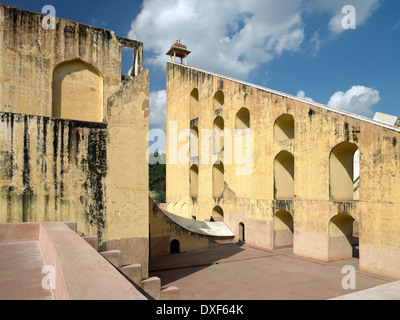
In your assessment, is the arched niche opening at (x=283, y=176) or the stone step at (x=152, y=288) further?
the arched niche opening at (x=283, y=176)

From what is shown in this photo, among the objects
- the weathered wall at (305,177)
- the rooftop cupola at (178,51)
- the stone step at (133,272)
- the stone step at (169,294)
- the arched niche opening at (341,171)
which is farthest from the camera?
the rooftop cupola at (178,51)

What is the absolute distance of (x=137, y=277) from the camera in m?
5.27

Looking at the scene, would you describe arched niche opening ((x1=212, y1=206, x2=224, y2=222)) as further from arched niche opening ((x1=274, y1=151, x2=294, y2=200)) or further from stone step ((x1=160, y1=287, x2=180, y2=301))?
stone step ((x1=160, y1=287, x2=180, y2=301))

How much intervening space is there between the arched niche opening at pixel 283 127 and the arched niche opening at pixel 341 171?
113 inches

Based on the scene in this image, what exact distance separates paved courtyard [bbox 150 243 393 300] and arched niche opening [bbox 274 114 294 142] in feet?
16.1

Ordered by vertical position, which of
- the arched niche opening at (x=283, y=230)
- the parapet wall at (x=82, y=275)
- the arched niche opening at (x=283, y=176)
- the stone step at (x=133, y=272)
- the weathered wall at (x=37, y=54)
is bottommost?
the arched niche opening at (x=283, y=230)

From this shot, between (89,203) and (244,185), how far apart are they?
9779 millimetres

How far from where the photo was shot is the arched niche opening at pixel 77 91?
9734 mm

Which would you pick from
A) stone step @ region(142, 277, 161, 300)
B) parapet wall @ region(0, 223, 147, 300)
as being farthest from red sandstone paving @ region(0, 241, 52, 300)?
stone step @ region(142, 277, 161, 300)

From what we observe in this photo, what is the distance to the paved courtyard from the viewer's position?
815 centimetres

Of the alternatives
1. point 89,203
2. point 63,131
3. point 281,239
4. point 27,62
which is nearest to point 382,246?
point 281,239

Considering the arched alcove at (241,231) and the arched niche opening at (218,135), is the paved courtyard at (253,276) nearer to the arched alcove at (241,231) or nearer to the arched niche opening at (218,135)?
the arched alcove at (241,231)

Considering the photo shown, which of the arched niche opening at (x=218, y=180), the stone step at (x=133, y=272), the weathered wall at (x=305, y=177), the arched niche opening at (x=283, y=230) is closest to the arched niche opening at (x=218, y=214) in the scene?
the weathered wall at (x=305, y=177)
